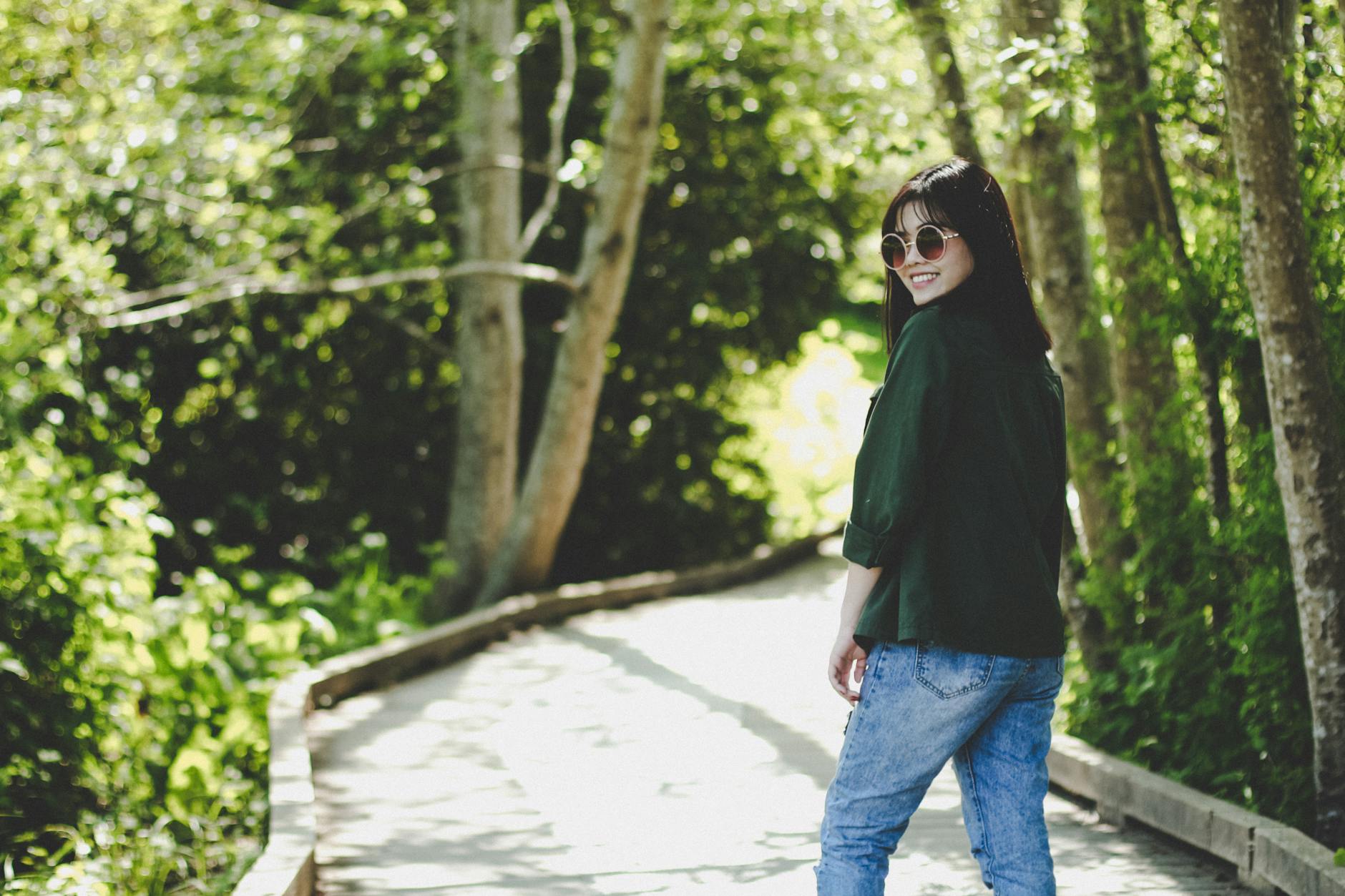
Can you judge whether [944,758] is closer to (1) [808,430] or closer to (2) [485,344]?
(2) [485,344]

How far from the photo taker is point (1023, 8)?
276 inches

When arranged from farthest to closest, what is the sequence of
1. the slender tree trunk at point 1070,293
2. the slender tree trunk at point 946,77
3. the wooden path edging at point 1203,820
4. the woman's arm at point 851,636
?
the slender tree trunk at point 946,77
the slender tree trunk at point 1070,293
the wooden path edging at point 1203,820
the woman's arm at point 851,636

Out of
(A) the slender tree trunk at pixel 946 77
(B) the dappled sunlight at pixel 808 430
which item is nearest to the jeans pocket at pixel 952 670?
(A) the slender tree trunk at pixel 946 77

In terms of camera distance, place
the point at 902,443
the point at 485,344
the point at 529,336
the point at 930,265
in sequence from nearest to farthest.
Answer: the point at 902,443 < the point at 930,265 < the point at 485,344 < the point at 529,336

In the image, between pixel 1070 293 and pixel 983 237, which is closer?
pixel 983 237

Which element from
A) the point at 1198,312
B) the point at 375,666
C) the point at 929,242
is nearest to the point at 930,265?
the point at 929,242

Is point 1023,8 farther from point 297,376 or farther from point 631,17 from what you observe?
point 297,376

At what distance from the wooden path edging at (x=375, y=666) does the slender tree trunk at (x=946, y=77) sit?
14.5 feet

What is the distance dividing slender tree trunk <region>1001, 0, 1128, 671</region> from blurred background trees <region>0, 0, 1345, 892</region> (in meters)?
0.02

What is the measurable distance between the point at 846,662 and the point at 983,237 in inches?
38.1

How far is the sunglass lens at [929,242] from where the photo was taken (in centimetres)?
310

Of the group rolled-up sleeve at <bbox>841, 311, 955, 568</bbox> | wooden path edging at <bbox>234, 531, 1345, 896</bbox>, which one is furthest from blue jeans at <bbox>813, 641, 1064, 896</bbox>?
wooden path edging at <bbox>234, 531, 1345, 896</bbox>

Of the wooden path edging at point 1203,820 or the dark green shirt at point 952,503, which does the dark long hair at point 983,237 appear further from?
the wooden path edging at point 1203,820

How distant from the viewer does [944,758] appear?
3.01m
